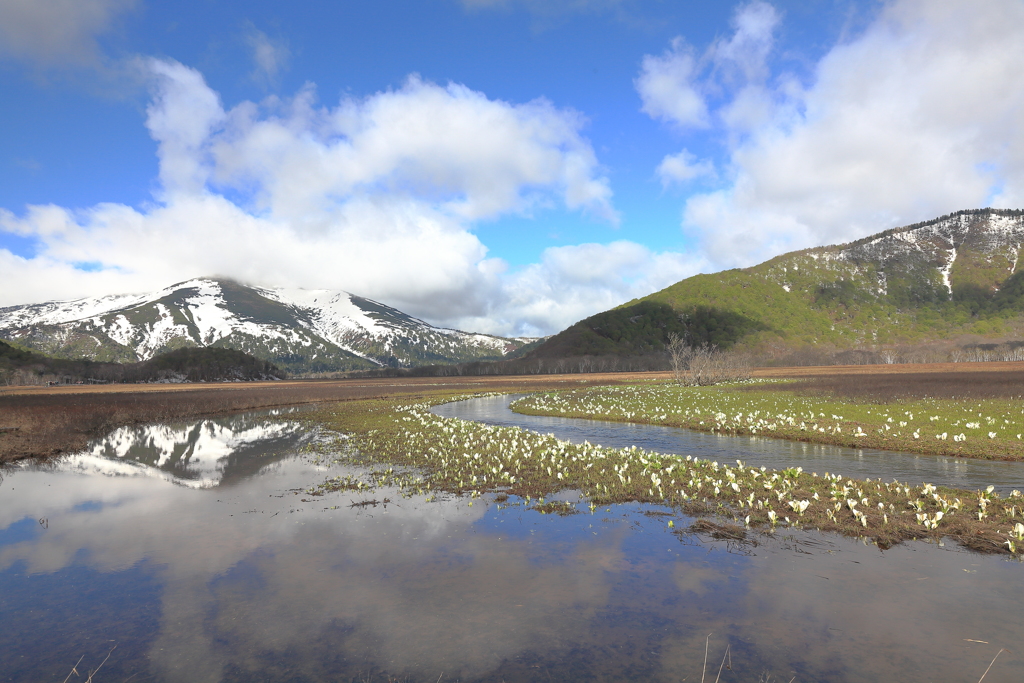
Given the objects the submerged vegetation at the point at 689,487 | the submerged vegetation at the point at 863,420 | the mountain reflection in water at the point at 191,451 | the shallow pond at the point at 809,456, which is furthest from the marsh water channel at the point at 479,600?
the submerged vegetation at the point at 863,420

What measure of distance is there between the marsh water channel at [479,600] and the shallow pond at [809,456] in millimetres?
8447

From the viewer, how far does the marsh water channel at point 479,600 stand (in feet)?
23.5

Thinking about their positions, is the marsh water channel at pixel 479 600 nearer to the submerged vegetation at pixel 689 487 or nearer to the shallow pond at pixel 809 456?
the submerged vegetation at pixel 689 487

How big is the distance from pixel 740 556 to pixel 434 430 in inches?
947

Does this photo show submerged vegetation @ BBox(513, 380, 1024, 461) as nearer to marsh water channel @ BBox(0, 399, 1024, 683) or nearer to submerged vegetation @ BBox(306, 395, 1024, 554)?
submerged vegetation @ BBox(306, 395, 1024, 554)

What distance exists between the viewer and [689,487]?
16609mm

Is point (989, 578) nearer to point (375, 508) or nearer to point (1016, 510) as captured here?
point (1016, 510)

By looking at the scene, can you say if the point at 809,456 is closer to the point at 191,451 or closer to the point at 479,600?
the point at 479,600

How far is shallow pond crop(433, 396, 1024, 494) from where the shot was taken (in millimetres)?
17469

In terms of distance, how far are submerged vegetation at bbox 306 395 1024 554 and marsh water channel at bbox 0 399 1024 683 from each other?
1055mm

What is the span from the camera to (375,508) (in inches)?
611

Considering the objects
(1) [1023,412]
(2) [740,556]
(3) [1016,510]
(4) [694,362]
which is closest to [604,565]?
(2) [740,556]

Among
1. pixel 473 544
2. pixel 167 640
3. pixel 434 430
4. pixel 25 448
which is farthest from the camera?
pixel 434 430

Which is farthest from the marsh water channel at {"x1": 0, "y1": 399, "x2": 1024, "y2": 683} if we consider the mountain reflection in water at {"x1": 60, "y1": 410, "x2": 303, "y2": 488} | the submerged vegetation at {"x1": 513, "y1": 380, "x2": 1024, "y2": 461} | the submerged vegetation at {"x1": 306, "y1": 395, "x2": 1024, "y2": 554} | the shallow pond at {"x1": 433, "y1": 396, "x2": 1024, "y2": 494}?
the submerged vegetation at {"x1": 513, "y1": 380, "x2": 1024, "y2": 461}
